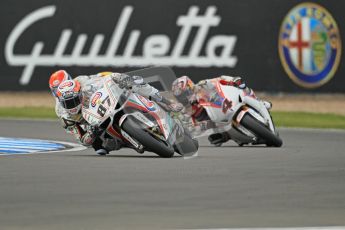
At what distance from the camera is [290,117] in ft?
81.7

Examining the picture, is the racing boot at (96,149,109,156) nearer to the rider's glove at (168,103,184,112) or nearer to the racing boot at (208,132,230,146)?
the rider's glove at (168,103,184,112)

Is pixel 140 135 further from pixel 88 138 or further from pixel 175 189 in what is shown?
pixel 175 189

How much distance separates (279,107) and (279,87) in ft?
2.04

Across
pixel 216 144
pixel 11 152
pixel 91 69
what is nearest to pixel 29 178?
pixel 11 152

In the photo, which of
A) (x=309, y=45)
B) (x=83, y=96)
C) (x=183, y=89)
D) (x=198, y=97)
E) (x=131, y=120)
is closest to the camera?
(x=131, y=120)

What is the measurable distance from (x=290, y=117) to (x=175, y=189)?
44.8 ft

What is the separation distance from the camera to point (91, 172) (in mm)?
13203

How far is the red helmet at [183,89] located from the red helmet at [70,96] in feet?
5.40

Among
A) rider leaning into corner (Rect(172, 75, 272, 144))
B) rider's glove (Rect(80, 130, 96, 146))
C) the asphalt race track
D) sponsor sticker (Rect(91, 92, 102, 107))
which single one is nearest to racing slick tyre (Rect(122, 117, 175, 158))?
the asphalt race track

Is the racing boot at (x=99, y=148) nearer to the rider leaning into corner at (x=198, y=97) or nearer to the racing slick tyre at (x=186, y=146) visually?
the racing slick tyre at (x=186, y=146)

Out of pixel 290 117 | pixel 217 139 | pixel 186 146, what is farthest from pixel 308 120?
pixel 186 146

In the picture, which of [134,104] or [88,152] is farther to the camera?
[88,152]

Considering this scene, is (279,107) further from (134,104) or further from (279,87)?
(134,104)

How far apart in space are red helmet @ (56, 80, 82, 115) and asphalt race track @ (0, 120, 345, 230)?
0.66 metres
